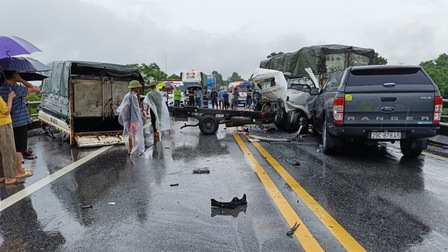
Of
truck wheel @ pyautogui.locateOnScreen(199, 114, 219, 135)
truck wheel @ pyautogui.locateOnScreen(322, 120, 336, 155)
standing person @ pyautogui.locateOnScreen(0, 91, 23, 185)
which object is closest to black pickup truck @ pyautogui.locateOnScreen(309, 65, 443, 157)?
truck wheel @ pyautogui.locateOnScreen(322, 120, 336, 155)

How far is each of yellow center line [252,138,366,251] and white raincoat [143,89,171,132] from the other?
476 cm

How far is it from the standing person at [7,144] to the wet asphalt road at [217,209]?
0.30m

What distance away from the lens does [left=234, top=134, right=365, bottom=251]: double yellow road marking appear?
2988 mm

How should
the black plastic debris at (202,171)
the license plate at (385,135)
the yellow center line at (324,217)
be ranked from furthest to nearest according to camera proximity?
the license plate at (385,135) < the black plastic debris at (202,171) < the yellow center line at (324,217)

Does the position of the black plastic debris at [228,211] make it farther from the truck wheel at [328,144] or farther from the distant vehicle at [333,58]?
the distant vehicle at [333,58]

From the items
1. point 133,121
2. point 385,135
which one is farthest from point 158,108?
point 385,135

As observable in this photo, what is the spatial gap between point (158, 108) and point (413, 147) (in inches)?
250

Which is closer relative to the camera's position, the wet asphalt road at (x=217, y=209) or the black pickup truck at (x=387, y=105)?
the wet asphalt road at (x=217, y=209)

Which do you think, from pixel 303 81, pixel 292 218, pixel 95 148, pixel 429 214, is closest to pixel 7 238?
pixel 292 218

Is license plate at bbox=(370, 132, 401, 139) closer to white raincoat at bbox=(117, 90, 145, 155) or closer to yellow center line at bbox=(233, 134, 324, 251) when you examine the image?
yellow center line at bbox=(233, 134, 324, 251)

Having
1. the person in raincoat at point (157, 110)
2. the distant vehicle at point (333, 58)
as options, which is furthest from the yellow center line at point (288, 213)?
the distant vehicle at point (333, 58)

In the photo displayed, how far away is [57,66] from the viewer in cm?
970

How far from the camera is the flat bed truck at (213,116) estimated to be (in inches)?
420

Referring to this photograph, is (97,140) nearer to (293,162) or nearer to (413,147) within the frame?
(293,162)
